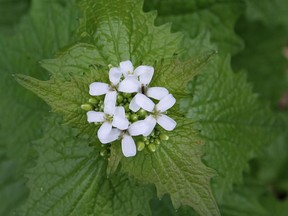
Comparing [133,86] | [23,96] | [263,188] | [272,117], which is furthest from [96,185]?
[263,188]

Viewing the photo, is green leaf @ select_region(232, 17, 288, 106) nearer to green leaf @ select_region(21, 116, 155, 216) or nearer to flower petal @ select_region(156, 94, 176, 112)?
green leaf @ select_region(21, 116, 155, 216)

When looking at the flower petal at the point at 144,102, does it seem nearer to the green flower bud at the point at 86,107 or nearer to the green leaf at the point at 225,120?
the green flower bud at the point at 86,107

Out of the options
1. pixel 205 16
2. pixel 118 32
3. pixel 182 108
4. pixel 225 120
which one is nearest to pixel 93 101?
pixel 118 32

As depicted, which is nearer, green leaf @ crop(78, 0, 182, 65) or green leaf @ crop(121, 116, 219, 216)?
green leaf @ crop(121, 116, 219, 216)

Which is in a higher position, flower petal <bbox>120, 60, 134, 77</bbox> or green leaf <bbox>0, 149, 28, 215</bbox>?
flower petal <bbox>120, 60, 134, 77</bbox>

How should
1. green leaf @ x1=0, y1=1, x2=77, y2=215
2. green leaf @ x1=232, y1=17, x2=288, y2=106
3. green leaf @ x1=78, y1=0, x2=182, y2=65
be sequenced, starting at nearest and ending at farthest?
green leaf @ x1=78, y1=0, x2=182, y2=65 → green leaf @ x1=0, y1=1, x2=77, y2=215 → green leaf @ x1=232, y1=17, x2=288, y2=106

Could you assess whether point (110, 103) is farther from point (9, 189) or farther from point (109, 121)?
point (9, 189)

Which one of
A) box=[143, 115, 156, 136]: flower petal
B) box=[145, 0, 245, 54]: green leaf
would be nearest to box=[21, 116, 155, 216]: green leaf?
box=[143, 115, 156, 136]: flower petal

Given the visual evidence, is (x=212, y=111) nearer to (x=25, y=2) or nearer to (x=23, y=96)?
(x=23, y=96)

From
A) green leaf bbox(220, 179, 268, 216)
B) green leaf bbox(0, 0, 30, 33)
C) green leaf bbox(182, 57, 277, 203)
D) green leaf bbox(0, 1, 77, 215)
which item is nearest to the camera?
green leaf bbox(182, 57, 277, 203)
